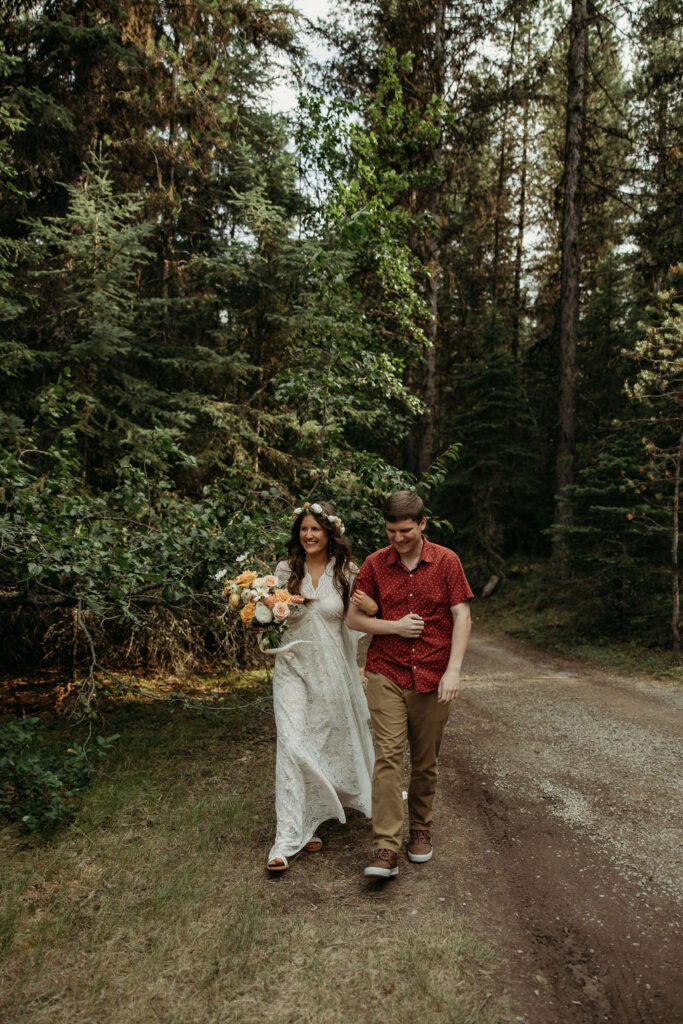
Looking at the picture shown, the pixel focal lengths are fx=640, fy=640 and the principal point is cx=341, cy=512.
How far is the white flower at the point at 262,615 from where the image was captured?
150 inches

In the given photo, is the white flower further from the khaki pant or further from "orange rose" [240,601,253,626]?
the khaki pant

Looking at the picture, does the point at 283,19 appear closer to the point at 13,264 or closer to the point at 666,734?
the point at 13,264

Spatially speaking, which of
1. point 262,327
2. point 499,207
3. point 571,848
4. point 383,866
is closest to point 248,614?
point 383,866

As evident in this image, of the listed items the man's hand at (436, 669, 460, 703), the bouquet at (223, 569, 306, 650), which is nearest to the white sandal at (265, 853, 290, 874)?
the bouquet at (223, 569, 306, 650)

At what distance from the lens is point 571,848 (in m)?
4.11

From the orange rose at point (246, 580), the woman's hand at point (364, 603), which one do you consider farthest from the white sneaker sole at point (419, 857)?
the orange rose at point (246, 580)

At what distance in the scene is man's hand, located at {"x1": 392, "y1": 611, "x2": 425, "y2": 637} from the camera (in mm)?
3668

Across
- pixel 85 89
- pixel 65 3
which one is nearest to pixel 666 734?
pixel 85 89

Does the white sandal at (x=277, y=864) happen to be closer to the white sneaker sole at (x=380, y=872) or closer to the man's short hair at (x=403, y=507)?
the white sneaker sole at (x=380, y=872)

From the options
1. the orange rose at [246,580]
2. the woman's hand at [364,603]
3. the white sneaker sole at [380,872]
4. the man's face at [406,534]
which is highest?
the man's face at [406,534]

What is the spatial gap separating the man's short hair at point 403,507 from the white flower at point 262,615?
0.92m

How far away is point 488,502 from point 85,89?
41.2 feet

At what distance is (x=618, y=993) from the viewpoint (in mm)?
2793

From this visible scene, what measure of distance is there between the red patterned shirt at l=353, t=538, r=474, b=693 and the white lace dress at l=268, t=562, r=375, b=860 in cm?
40
